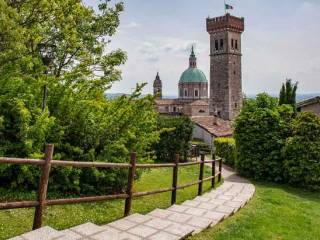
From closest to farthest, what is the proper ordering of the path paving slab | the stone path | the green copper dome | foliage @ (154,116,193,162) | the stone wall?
the path paving slab → the stone path → the stone wall → foliage @ (154,116,193,162) → the green copper dome

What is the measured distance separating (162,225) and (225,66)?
209 feet

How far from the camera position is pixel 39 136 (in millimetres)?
8398

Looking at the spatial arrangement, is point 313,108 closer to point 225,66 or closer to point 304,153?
point 304,153

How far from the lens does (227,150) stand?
82.1ft

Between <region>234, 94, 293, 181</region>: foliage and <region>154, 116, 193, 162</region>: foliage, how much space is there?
622 centimetres

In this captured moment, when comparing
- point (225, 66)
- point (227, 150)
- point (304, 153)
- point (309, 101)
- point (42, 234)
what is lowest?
point (42, 234)

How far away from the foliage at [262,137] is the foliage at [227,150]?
156 inches

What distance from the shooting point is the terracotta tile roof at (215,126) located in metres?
40.9

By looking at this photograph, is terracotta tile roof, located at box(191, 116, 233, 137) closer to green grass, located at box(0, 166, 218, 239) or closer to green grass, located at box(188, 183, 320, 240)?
green grass, located at box(188, 183, 320, 240)

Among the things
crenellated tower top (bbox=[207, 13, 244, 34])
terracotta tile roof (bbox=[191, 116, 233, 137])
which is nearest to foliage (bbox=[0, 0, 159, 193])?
terracotta tile roof (bbox=[191, 116, 233, 137])

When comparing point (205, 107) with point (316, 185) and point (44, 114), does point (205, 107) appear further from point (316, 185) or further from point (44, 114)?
point (44, 114)

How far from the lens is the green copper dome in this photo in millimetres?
94625

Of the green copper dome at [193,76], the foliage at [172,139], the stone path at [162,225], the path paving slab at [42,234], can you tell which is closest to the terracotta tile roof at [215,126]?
the foliage at [172,139]

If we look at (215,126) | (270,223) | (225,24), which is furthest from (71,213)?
(225,24)
